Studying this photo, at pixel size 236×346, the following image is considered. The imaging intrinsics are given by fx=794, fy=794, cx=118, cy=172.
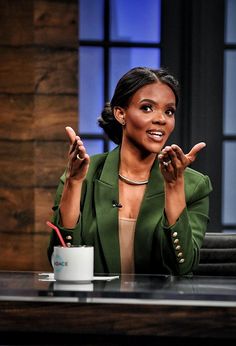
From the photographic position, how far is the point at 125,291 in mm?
1705

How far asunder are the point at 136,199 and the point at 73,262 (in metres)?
0.61

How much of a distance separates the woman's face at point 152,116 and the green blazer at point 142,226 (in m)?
0.12

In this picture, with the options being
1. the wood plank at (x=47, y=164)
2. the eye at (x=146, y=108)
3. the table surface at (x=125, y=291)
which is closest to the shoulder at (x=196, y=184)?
the eye at (x=146, y=108)

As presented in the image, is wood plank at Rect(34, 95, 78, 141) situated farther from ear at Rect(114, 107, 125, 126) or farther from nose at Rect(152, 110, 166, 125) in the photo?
nose at Rect(152, 110, 166, 125)

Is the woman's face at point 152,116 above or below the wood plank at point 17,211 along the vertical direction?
above

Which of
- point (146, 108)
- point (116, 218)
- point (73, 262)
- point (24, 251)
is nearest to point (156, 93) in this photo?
point (146, 108)

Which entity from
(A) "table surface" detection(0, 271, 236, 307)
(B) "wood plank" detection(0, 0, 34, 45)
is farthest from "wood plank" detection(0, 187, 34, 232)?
(A) "table surface" detection(0, 271, 236, 307)

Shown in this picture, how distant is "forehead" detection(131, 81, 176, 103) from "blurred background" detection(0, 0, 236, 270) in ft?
3.62

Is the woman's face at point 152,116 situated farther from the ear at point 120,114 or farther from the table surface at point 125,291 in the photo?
the table surface at point 125,291

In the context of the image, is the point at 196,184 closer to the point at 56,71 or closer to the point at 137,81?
the point at 137,81

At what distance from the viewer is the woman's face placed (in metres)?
2.40

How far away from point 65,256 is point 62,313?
0.85 feet

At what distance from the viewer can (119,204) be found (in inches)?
95.0

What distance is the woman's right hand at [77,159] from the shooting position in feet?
6.79
